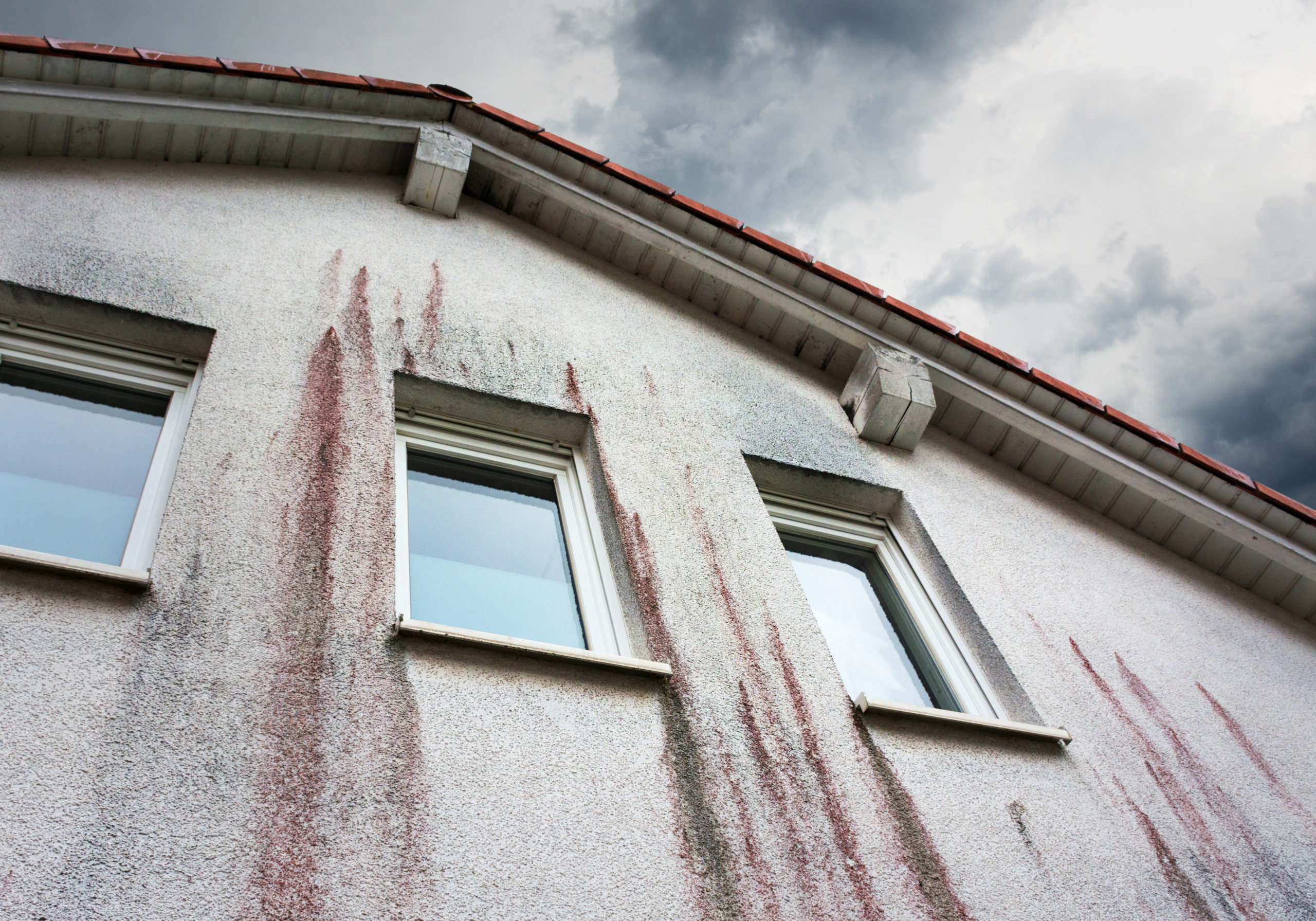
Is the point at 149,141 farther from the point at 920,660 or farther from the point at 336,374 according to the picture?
the point at 920,660

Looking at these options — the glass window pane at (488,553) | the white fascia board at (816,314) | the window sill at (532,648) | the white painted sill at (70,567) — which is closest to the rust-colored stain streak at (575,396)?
the glass window pane at (488,553)

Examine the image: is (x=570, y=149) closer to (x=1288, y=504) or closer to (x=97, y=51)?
(x=97, y=51)

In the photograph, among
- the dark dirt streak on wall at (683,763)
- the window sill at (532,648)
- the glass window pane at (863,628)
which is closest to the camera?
the dark dirt streak on wall at (683,763)

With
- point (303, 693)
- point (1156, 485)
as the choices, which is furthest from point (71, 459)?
point (1156, 485)

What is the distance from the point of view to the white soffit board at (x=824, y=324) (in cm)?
598

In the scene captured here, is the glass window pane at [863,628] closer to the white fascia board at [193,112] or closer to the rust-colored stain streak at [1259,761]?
the rust-colored stain streak at [1259,761]

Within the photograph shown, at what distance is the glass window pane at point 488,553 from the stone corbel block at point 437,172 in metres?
2.17

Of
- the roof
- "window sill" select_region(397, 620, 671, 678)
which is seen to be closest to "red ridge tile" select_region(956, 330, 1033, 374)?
the roof

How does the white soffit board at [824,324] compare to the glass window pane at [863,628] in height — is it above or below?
above

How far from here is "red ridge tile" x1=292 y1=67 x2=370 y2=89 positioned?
18.0 ft

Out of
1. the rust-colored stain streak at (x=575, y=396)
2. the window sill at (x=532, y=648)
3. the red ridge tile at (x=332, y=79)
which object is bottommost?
the window sill at (x=532, y=648)

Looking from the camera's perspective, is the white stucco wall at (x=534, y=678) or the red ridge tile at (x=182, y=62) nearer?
the white stucco wall at (x=534, y=678)

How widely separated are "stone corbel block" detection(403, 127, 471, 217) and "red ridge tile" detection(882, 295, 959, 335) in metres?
2.80

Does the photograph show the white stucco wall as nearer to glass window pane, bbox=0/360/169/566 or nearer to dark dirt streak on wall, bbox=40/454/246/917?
dark dirt streak on wall, bbox=40/454/246/917
